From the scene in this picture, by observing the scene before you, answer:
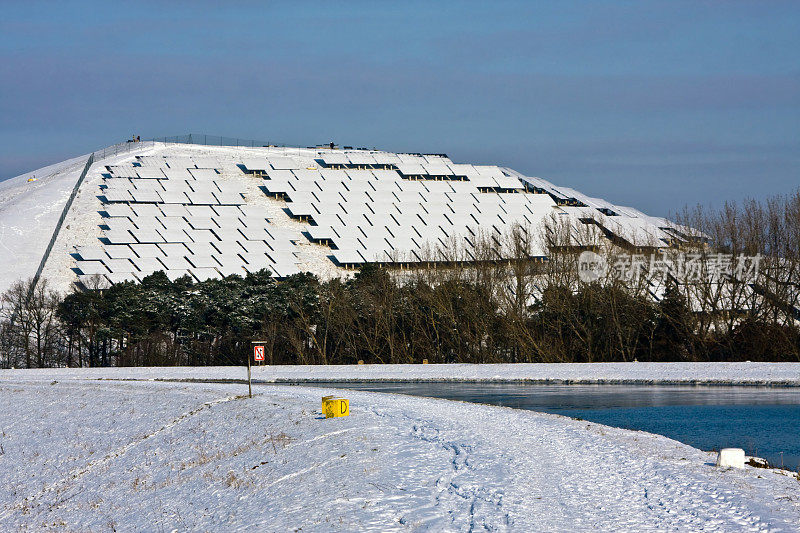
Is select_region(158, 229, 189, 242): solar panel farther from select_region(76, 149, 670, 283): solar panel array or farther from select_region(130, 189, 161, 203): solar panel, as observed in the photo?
select_region(130, 189, 161, 203): solar panel

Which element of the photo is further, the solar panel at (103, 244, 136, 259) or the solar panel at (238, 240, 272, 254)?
the solar panel at (238, 240, 272, 254)

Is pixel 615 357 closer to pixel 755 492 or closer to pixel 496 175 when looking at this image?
pixel 755 492

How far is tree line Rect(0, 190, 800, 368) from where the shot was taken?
3950cm

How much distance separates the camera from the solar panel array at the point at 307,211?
219 feet

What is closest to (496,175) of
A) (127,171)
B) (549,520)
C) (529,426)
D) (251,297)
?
(127,171)

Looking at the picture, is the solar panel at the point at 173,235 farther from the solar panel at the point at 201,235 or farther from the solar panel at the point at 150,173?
the solar panel at the point at 150,173

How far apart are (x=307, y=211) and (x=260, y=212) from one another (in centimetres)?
452

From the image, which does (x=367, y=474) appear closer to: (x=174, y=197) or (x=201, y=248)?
(x=201, y=248)

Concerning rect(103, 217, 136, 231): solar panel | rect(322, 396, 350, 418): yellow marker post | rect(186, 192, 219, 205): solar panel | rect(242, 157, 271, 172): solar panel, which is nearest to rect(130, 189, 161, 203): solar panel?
rect(186, 192, 219, 205): solar panel

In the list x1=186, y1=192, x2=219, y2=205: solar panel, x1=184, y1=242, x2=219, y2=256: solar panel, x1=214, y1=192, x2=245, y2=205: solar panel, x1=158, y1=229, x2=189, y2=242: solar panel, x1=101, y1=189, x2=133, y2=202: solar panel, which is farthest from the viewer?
x1=214, y1=192, x2=245, y2=205: solar panel

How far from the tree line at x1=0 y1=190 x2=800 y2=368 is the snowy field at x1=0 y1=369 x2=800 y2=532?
21.0 metres

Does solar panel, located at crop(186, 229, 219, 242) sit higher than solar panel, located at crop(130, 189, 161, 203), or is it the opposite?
solar panel, located at crop(130, 189, 161, 203)

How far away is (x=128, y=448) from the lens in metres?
20.2

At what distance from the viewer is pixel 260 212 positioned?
7781cm
